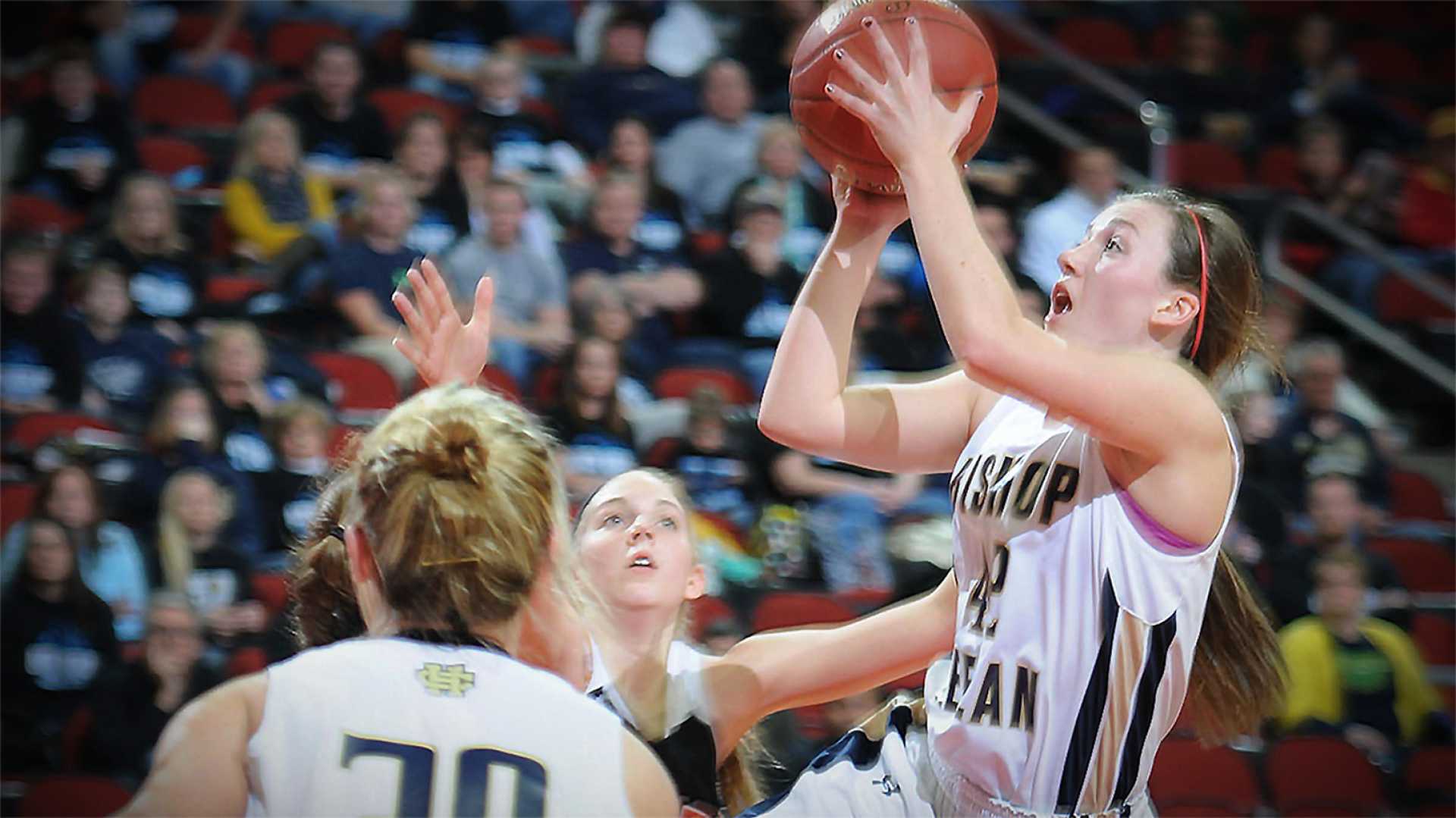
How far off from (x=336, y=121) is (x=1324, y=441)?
4504mm

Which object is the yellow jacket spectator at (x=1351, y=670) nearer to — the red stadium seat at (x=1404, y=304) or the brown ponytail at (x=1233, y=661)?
the red stadium seat at (x=1404, y=304)

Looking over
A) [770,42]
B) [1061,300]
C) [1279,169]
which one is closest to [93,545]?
[1061,300]

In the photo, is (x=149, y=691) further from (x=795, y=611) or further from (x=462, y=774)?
(x=462, y=774)

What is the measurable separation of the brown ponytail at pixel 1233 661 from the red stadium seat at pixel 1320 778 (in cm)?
315

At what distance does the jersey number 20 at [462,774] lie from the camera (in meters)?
1.74

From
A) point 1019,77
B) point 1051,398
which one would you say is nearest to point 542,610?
point 1051,398

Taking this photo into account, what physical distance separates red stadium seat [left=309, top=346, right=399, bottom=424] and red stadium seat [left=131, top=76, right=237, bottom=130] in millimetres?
2039

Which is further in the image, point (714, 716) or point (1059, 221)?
point (1059, 221)

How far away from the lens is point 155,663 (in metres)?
5.00

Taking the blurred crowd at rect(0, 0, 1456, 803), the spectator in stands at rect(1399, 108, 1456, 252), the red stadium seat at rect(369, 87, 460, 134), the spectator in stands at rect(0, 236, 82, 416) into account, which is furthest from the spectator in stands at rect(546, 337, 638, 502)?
the spectator in stands at rect(1399, 108, 1456, 252)

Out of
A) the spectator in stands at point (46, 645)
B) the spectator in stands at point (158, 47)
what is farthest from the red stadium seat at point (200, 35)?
the spectator in stands at point (46, 645)

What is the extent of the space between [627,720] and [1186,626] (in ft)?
2.91

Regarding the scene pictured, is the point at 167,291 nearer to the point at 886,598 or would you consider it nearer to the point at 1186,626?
the point at 886,598

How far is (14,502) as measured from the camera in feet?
18.2
